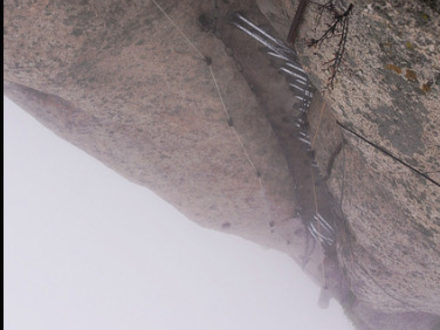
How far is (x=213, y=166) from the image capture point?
20.0 ft

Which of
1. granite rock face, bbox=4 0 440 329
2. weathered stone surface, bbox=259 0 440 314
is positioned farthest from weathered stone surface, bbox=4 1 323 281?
weathered stone surface, bbox=259 0 440 314

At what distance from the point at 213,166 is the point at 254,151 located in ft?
2.20

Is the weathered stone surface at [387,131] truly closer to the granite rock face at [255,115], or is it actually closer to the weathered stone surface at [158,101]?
the granite rock face at [255,115]

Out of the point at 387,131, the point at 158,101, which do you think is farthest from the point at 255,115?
the point at 387,131

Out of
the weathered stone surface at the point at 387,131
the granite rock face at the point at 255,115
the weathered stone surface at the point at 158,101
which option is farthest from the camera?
the weathered stone surface at the point at 158,101

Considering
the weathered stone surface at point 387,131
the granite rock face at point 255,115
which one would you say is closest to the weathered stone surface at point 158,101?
the granite rock face at point 255,115

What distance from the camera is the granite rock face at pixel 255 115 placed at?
291cm

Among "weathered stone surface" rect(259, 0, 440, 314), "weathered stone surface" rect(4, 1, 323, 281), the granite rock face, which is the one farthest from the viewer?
"weathered stone surface" rect(4, 1, 323, 281)

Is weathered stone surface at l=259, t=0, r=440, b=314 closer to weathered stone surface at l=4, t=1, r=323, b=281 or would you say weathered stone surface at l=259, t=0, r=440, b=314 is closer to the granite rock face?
the granite rock face

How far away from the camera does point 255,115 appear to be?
5625 millimetres

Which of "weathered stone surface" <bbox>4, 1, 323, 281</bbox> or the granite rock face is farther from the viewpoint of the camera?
"weathered stone surface" <bbox>4, 1, 323, 281</bbox>

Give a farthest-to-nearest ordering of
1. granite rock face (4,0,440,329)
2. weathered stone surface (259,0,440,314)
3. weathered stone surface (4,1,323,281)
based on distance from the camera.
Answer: weathered stone surface (4,1,323,281) < granite rock face (4,0,440,329) < weathered stone surface (259,0,440,314)

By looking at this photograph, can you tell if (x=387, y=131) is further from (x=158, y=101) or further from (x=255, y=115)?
(x=158, y=101)

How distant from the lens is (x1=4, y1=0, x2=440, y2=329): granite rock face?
9.54 ft
